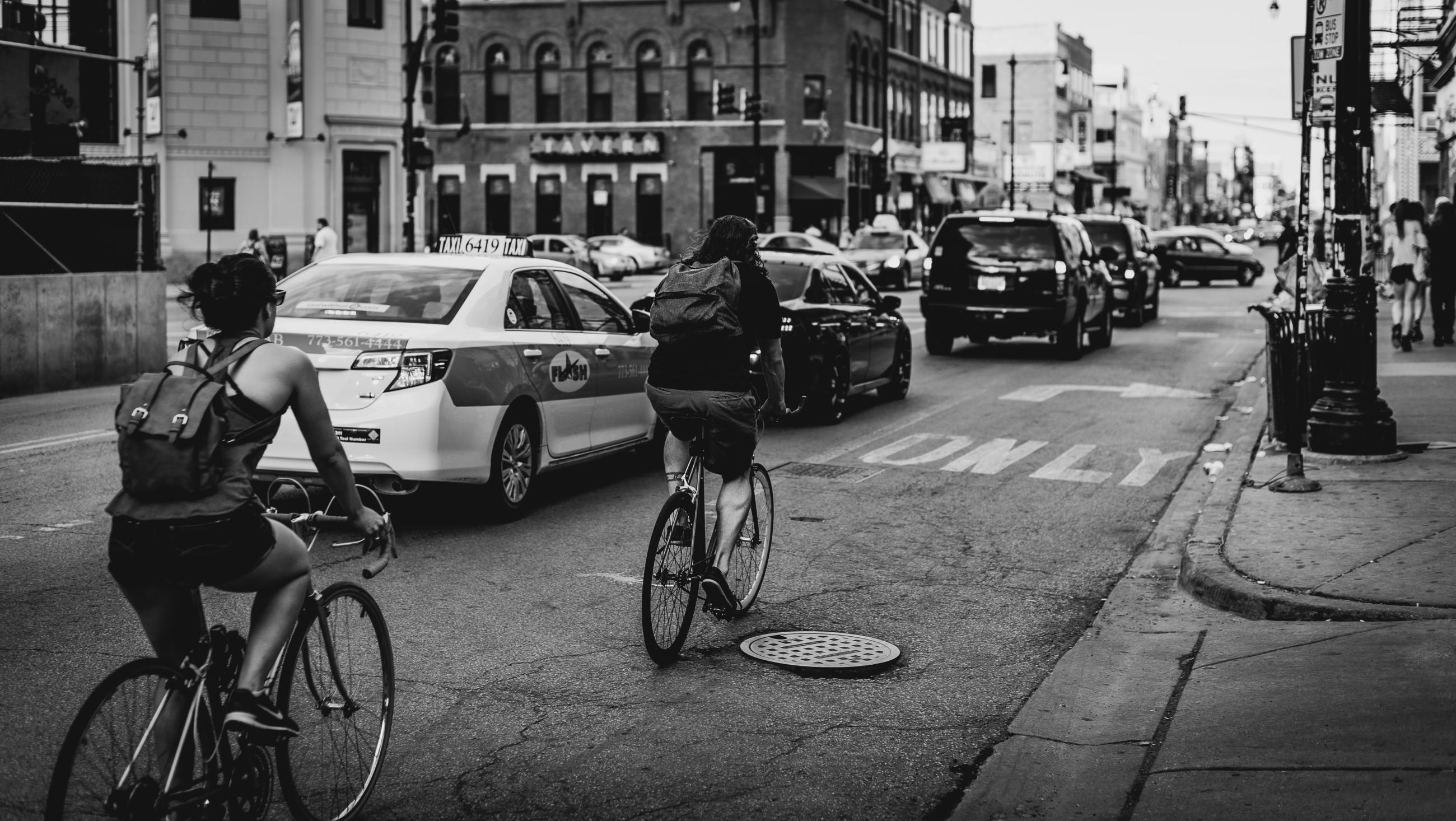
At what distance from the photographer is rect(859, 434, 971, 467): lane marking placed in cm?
1283

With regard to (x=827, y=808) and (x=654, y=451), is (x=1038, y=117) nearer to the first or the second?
(x=654, y=451)

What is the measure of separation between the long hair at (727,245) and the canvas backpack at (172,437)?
3.20m

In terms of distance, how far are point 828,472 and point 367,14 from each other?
36609mm

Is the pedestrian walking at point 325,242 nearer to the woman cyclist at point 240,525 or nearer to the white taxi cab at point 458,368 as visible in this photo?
the white taxi cab at point 458,368

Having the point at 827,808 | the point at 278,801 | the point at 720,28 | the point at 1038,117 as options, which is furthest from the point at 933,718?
the point at 1038,117

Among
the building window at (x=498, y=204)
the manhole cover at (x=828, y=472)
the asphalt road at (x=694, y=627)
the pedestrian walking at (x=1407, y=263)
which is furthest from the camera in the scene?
the building window at (x=498, y=204)

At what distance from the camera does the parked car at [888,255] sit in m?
42.8

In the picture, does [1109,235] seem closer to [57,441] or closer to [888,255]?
[888,255]

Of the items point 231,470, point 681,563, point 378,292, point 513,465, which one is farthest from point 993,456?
point 231,470

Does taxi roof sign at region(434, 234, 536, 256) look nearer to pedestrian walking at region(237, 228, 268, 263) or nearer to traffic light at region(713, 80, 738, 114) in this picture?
pedestrian walking at region(237, 228, 268, 263)

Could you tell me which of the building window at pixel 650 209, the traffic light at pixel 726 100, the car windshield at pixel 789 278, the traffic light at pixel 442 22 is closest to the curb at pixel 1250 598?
the car windshield at pixel 789 278

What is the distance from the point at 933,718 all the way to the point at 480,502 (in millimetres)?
4575

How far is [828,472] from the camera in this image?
40.1ft

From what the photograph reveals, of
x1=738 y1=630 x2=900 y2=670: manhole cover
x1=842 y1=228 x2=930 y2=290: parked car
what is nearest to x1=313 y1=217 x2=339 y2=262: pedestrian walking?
x1=842 y1=228 x2=930 y2=290: parked car
